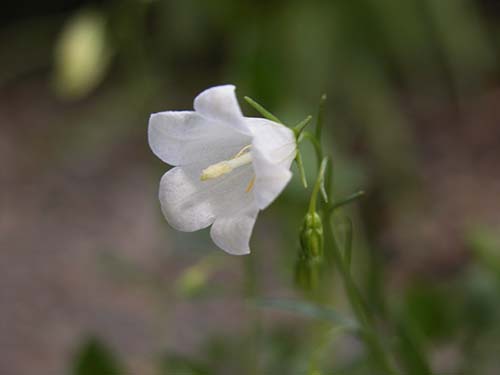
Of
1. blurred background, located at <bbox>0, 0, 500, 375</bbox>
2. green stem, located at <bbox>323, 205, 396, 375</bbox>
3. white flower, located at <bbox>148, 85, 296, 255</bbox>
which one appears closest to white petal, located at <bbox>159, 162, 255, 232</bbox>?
white flower, located at <bbox>148, 85, 296, 255</bbox>

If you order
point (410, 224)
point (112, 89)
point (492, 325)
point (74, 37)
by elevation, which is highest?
point (74, 37)

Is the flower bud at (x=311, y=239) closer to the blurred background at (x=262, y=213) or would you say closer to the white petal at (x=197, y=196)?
the white petal at (x=197, y=196)

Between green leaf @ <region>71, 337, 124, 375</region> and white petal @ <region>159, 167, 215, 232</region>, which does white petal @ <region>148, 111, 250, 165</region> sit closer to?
white petal @ <region>159, 167, 215, 232</region>

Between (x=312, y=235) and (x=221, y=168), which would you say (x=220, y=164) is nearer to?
(x=221, y=168)

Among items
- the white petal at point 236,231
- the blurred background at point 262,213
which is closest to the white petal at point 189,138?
the white petal at point 236,231

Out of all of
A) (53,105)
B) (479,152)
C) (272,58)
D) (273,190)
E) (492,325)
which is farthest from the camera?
(53,105)

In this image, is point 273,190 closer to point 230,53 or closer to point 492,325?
point 492,325

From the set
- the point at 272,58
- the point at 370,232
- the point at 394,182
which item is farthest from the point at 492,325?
the point at 394,182
